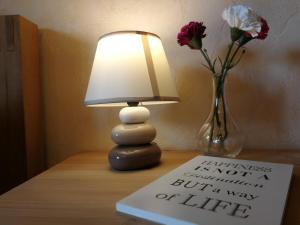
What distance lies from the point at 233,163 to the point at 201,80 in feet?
1.19

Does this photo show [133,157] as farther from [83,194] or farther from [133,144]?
[83,194]

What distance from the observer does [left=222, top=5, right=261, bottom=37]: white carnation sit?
1.90 feet

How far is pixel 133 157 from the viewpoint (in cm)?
60

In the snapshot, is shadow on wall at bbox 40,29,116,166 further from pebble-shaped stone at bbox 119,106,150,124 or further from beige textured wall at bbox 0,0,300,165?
pebble-shaped stone at bbox 119,106,150,124

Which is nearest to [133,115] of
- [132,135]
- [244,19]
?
[132,135]

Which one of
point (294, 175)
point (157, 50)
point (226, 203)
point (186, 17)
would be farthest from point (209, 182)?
point (186, 17)

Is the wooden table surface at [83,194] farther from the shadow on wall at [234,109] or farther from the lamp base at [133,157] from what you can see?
the shadow on wall at [234,109]

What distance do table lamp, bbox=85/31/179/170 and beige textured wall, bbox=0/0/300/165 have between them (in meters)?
0.22

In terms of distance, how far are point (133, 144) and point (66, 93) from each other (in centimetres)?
43

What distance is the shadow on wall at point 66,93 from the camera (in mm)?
915

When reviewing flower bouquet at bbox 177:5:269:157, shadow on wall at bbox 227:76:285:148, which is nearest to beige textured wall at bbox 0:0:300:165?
shadow on wall at bbox 227:76:285:148

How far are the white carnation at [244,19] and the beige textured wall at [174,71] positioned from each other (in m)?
0.23

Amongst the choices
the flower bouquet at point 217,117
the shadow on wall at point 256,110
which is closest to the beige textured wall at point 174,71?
the shadow on wall at point 256,110

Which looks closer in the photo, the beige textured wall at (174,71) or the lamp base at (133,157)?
the lamp base at (133,157)
